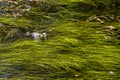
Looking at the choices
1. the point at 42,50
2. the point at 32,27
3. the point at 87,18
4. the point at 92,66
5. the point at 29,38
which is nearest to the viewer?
the point at 92,66

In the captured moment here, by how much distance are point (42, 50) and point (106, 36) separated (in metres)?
0.97

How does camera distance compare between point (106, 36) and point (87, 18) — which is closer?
point (106, 36)

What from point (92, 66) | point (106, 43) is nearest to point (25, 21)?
point (106, 43)

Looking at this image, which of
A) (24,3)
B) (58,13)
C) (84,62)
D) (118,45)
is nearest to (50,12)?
(58,13)

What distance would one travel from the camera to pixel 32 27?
17.2 ft

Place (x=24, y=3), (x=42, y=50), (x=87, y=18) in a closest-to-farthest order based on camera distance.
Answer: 1. (x=42, y=50)
2. (x=87, y=18)
3. (x=24, y=3)

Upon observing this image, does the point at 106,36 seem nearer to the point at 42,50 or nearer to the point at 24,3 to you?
the point at 42,50

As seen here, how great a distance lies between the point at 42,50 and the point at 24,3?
2049mm

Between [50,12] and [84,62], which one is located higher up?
[50,12]

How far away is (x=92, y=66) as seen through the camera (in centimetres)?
396

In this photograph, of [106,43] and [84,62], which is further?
[106,43]

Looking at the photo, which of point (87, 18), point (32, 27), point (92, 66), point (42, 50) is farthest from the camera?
point (87, 18)

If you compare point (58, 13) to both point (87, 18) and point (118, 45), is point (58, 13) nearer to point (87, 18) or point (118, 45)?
point (87, 18)

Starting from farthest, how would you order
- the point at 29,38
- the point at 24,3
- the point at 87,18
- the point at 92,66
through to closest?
the point at 24,3
the point at 87,18
the point at 29,38
the point at 92,66
